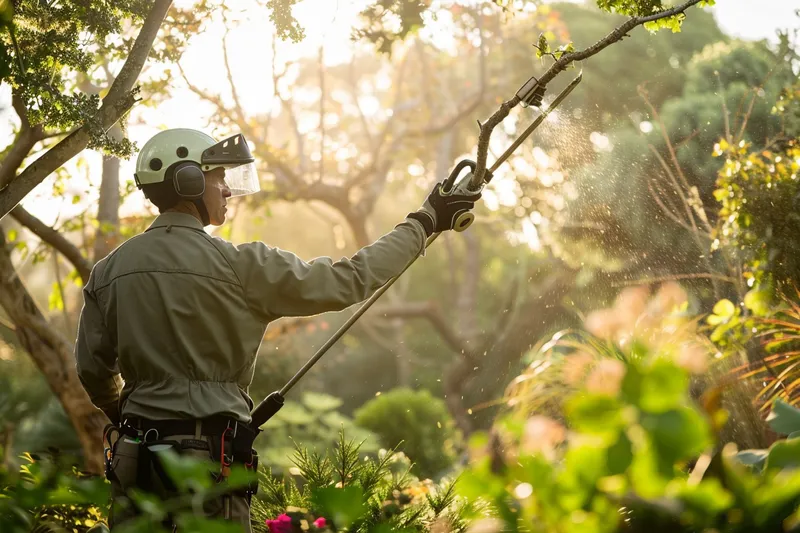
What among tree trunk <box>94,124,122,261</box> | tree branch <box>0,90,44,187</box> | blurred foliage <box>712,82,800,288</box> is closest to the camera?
tree branch <box>0,90,44,187</box>

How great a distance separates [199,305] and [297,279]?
1.10ft

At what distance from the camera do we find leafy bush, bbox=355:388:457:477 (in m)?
9.93

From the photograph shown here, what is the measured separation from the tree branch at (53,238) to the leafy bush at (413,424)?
5.36 m

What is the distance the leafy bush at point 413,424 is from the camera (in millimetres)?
9930

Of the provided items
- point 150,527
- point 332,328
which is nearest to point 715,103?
point 150,527

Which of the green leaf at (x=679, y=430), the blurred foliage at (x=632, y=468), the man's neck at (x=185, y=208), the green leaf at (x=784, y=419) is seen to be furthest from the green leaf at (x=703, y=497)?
the man's neck at (x=185, y=208)

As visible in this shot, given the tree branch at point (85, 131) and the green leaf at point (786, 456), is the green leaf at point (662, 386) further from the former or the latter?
the tree branch at point (85, 131)

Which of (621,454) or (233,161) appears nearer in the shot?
(621,454)

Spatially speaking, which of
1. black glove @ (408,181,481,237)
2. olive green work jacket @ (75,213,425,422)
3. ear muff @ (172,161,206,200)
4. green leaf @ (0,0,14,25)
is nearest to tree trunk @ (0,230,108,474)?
olive green work jacket @ (75,213,425,422)

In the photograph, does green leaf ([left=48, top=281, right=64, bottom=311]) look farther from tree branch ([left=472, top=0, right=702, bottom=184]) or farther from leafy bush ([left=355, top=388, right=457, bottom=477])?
leafy bush ([left=355, top=388, right=457, bottom=477])

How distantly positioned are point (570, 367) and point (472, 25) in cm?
833

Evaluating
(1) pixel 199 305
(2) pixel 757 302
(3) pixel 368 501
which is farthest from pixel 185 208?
(2) pixel 757 302

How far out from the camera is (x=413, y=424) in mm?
10211

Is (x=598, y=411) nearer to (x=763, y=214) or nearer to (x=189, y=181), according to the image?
(x=189, y=181)
